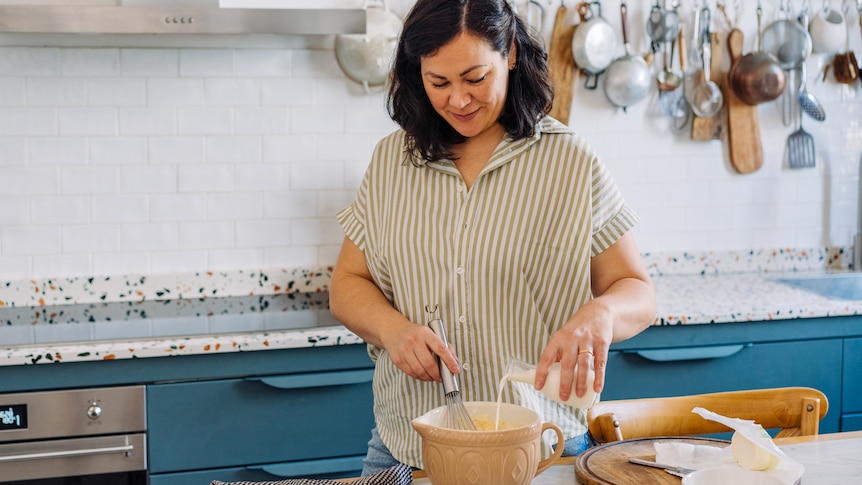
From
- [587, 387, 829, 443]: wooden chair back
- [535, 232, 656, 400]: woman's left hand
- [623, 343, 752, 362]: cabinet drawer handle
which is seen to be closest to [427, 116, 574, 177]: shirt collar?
[535, 232, 656, 400]: woman's left hand

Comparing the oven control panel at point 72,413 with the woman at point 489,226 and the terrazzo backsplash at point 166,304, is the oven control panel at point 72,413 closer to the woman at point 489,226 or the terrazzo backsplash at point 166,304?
the terrazzo backsplash at point 166,304

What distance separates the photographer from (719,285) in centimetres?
288

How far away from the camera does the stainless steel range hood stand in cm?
222

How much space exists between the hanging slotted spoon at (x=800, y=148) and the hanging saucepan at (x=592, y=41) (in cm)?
72

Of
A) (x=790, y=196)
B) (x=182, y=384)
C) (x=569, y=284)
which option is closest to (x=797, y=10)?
(x=790, y=196)

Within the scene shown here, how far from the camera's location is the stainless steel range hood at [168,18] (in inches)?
87.6

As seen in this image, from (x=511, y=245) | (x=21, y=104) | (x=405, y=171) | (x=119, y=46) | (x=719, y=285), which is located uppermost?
(x=119, y=46)

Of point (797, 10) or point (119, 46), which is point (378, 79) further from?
point (797, 10)

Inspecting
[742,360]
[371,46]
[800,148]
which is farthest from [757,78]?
[371,46]

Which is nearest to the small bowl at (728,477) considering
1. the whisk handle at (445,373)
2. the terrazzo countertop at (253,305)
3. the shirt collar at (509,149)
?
the whisk handle at (445,373)

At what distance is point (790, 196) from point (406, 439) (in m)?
2.17

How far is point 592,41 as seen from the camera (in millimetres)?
2898

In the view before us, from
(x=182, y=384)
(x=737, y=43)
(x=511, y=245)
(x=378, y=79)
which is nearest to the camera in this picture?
(x=511, y=245)

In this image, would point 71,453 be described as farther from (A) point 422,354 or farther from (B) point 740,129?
(B) point 740,129
